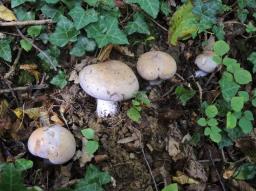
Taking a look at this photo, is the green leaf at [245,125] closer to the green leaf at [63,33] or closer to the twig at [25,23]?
the green leaf at [63,33]

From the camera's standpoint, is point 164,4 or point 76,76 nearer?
point 76,76

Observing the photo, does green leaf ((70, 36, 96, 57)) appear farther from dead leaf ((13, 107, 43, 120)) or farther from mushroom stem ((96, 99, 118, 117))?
dead leaf ((13, 107, 43, 120))

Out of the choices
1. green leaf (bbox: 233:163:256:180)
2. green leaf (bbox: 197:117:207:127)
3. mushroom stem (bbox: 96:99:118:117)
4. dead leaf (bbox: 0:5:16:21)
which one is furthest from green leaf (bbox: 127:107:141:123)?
dead leaf (bbox: 0:5:16:21)

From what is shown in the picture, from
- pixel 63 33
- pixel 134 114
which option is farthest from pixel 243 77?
pixel 63 33

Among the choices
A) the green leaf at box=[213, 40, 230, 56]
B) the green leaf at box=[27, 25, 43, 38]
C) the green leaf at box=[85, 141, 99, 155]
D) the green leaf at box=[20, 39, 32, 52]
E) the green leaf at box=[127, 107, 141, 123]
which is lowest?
the green leaf at box=[85, 141, 99, 155]

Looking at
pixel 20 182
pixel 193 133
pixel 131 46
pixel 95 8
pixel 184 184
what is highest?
pixel 95 8

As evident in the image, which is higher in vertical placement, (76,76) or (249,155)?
(76,76)

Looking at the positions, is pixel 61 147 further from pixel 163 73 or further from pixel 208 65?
pixel 208 65

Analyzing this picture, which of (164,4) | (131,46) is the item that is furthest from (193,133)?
(164,4)
